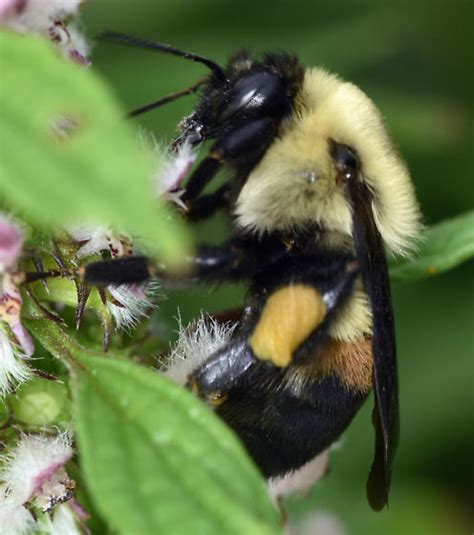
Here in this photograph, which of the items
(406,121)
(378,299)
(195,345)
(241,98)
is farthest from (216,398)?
(406,121)

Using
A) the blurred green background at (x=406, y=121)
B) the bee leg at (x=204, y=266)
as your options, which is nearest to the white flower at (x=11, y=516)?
the bee leg at (x=204, y=266)

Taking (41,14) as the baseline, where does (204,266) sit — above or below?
below

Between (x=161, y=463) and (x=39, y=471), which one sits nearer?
(x=161, y=463)

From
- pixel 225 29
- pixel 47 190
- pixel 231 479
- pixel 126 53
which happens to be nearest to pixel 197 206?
pixel 231 479

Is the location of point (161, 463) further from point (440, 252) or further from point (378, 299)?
point (440, 252)

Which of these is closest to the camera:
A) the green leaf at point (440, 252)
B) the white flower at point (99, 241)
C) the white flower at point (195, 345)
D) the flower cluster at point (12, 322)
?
the flower cluster at point (12, 322)

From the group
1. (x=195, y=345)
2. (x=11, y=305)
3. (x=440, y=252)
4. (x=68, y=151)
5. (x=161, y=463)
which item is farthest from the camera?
(x=440, y=252)

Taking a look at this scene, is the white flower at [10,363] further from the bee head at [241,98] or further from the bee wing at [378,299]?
the bee wing at [378,299]
